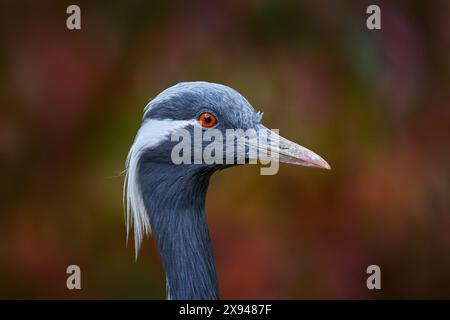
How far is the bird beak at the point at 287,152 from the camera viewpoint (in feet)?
8.94

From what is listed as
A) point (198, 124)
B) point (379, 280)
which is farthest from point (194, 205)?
point (379, 280)

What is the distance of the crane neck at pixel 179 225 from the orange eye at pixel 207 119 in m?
0.17

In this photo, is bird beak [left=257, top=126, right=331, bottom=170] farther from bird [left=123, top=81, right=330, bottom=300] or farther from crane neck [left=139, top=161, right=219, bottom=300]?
crane neck [left=139, top=161, right=219, bottom=300]

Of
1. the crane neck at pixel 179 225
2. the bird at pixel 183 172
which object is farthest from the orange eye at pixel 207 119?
the crane neck at pixel 179 225

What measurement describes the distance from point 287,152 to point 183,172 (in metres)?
0.41

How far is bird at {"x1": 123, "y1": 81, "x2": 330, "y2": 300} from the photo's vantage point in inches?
108

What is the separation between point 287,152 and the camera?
2.76 m

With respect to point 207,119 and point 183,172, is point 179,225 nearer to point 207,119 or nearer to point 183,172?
point 183,172

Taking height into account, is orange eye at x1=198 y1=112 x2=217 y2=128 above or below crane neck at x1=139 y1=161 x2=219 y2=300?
above

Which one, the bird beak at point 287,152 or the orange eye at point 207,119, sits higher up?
the orange eye at point 207,119

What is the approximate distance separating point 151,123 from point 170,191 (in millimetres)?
274

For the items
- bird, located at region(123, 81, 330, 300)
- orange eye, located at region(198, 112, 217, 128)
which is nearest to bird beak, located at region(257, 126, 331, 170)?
bird, located at region(123, 81, 330, 300)

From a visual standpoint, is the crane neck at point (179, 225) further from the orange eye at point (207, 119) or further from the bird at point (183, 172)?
the orange eye at point (207, 119)

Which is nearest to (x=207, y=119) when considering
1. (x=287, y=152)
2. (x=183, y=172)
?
(x=183, y=172)
